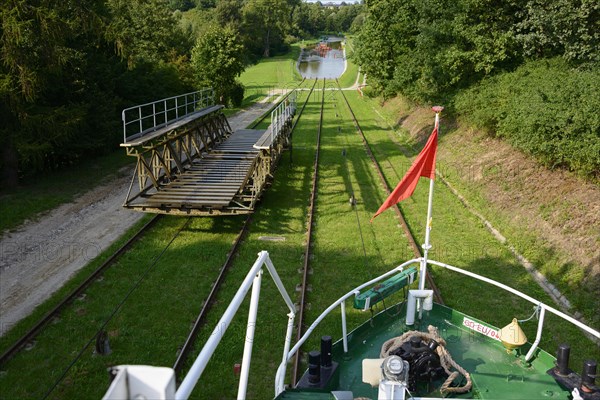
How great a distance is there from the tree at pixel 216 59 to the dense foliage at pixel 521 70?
15.7 m

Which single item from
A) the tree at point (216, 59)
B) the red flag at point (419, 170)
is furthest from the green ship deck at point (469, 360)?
the tree at point (216, 59)

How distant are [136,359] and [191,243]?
522cm

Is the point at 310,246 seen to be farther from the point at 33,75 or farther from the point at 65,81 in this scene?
the point at 65,81

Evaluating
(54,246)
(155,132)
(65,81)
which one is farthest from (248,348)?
(65,81)

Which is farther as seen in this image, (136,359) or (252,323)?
(136,359)

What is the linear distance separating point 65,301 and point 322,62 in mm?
111410

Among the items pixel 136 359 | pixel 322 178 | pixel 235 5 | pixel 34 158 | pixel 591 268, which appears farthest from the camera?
pixel 235 5

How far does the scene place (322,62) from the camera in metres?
116

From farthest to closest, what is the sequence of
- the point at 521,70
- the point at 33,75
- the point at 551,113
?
the point at 521,70 → the point at 33,75 → the point at 551,113

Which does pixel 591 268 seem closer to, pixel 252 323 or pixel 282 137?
pixel 252 323

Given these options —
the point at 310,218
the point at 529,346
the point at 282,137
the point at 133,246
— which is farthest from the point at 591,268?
the point at 282,137

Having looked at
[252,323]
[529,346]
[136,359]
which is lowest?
[136,359]

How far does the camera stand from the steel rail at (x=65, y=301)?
8570mm

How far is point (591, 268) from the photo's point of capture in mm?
11031
